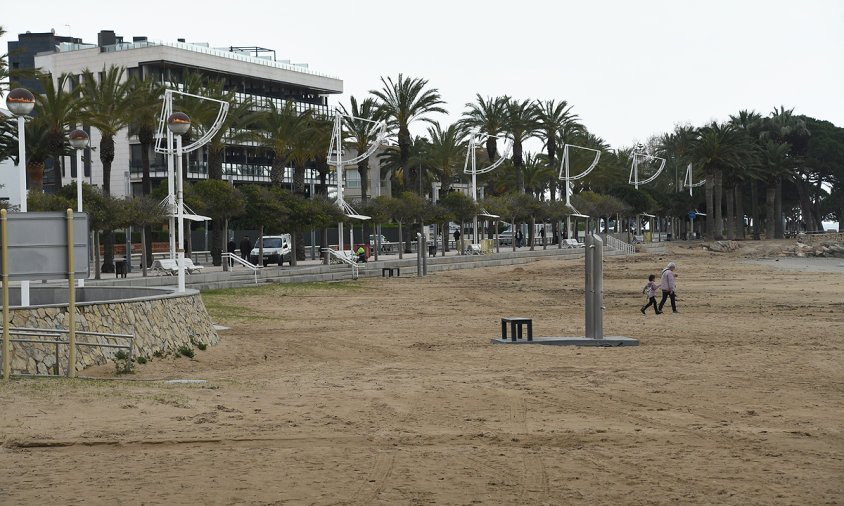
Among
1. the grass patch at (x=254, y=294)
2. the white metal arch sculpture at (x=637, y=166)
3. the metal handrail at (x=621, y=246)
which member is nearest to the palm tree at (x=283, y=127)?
the grass patch at (x=254, y=294)

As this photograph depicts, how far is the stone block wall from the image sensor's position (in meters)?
14.7

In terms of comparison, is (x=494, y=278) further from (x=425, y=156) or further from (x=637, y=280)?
(x=425, y=156)

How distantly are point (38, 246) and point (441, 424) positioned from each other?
19.7ft

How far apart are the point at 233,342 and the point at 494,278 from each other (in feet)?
95.5

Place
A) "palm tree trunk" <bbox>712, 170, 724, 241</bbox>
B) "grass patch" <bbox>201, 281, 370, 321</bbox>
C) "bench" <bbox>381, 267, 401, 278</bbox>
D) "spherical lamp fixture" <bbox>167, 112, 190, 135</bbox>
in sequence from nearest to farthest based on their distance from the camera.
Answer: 1. "spherical lamp fixture" <bbox>167, 112, 190, 135</bbox>
2. "grass patch" <bbox>201, 281, 370, 321</bbox>
3. "bench" <bbox>381, 267, 401, 278</bbox>
4. "palm tree trunk" <bbox>712, 170, 724, 241</bbox>

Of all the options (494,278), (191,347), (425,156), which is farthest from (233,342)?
(425,156)

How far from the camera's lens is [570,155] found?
9606 cm

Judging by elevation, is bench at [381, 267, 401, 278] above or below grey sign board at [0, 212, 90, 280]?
below

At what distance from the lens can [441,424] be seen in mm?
11273

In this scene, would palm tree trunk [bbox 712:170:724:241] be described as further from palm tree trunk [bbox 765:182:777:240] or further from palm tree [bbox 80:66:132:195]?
palm tree [bbox 80:66:132:195]

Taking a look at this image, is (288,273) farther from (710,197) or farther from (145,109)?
(710,197)

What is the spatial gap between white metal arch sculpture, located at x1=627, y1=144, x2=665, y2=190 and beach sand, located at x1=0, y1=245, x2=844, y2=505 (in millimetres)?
81499

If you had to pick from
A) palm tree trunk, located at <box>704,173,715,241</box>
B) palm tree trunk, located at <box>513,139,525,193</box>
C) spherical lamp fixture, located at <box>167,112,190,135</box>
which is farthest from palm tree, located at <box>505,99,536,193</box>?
spherical lamp fixture, located at <box>167,112,190,135</box>

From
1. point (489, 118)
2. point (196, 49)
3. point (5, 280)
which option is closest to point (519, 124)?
point (489, 118)
